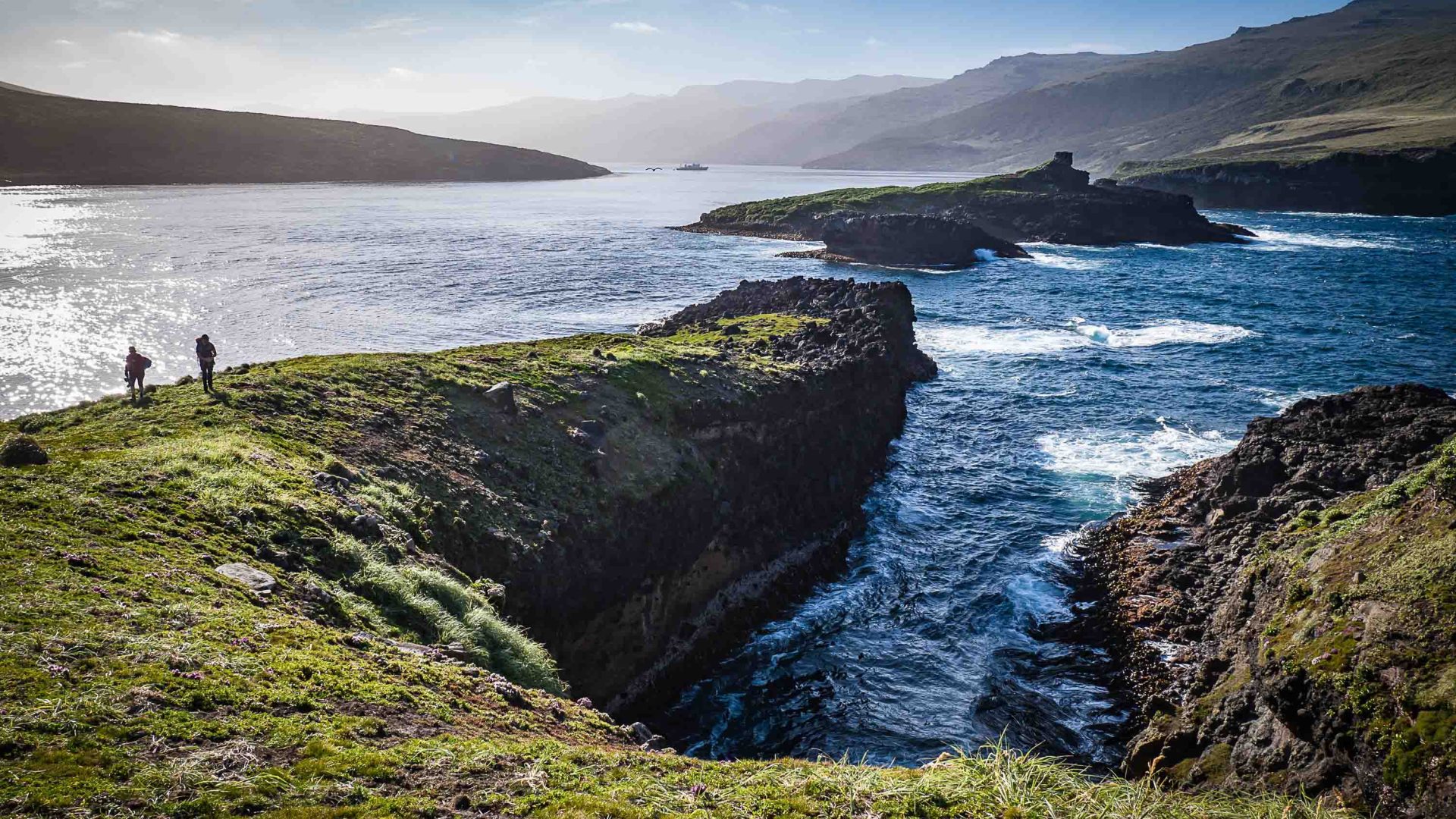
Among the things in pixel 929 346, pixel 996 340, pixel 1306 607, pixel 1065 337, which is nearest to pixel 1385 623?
pixel 1306 607

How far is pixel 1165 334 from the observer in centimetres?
5931

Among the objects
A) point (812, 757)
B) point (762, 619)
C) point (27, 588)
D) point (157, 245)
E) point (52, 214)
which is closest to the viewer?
point (27, 588)

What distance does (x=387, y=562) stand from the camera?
1711cm

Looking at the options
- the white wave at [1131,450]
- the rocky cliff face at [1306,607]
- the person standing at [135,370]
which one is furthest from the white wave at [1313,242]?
the person standing at [135,370]

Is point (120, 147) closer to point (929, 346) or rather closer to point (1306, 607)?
point (929, 346)

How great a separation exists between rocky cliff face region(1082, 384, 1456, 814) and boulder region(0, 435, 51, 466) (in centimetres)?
2254

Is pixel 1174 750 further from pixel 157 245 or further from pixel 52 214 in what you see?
pixel 52 214

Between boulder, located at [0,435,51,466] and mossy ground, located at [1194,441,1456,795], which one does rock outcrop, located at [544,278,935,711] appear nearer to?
boulder, located at [0,435,51,466]

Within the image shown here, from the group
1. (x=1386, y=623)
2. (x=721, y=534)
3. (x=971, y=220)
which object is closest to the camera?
(x=1386, y=623)

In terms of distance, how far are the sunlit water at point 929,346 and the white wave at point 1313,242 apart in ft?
3.03

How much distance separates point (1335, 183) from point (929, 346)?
130125 mm

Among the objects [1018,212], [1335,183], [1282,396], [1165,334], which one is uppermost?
[1335,183]

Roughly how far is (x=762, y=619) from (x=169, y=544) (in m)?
16.1

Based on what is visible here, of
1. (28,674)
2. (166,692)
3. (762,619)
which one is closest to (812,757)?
(762,619)
